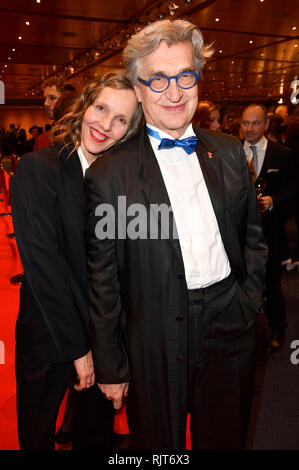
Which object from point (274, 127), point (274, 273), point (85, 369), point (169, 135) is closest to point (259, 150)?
point (274, 273)

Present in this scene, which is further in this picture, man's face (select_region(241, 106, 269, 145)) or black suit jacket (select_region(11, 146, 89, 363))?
man's face (select_region(241, 106, 269, 145))

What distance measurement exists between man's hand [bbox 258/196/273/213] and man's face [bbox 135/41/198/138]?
52.3 inches

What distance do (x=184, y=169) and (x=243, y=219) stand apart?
34 centimetres

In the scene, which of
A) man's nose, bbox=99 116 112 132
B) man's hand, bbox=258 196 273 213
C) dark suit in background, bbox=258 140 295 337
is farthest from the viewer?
dark suit in background, bbox=258 140 295 337

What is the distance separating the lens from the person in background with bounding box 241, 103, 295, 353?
2744 mm

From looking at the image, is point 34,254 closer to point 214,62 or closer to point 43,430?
point 43,430

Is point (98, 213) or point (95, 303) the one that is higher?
point (98, 213)

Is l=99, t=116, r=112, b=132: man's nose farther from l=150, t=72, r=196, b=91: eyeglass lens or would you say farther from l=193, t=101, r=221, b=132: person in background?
l=193, t=101, r=221, b=132: person in background

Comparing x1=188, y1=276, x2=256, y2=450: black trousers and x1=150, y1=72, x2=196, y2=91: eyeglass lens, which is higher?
x1=150, y1=72, x2=196, y2=91: eyeglass lens

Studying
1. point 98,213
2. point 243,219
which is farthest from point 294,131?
point 98,213

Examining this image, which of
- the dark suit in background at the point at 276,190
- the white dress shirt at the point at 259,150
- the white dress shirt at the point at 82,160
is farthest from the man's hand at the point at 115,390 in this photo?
the white dress shirt at the point at 259,150

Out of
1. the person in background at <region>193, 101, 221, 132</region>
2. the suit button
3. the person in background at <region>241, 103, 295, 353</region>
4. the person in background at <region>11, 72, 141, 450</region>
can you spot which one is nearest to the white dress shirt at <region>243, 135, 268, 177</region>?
the person in background at <region>241, 103, 295, 353</region>
